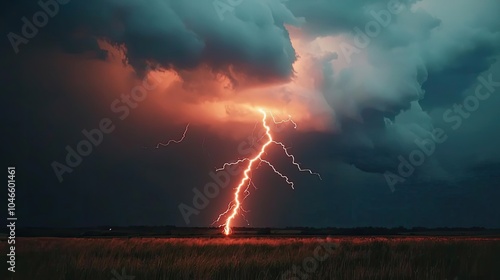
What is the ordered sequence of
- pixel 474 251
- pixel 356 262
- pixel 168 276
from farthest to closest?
pixel 474 251 < pixel 356 262 < pixel 168 276

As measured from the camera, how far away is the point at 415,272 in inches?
397

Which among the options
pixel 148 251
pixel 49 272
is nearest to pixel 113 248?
pixel 148 251

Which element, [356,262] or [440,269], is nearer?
[440,269]

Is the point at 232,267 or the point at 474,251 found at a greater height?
the point at 474,251

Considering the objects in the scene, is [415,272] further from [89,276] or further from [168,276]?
[89,276]

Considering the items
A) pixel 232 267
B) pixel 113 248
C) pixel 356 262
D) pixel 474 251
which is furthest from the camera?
pixel 113 248

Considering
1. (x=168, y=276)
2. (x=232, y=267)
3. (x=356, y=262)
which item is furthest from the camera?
(x=356, y=262)

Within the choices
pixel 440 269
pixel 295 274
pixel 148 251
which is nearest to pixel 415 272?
pixel 440 269

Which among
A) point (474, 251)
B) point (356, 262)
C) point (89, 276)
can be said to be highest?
point (474, 251)

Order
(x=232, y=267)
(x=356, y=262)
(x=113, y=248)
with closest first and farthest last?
(x=232, y=267) → (x=356, y=262) → (x=113, y=248)

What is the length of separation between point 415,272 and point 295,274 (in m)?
2.29

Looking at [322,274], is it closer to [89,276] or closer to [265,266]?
[265,266]

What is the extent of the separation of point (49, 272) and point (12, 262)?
1703 mm

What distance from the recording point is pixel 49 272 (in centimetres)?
991
